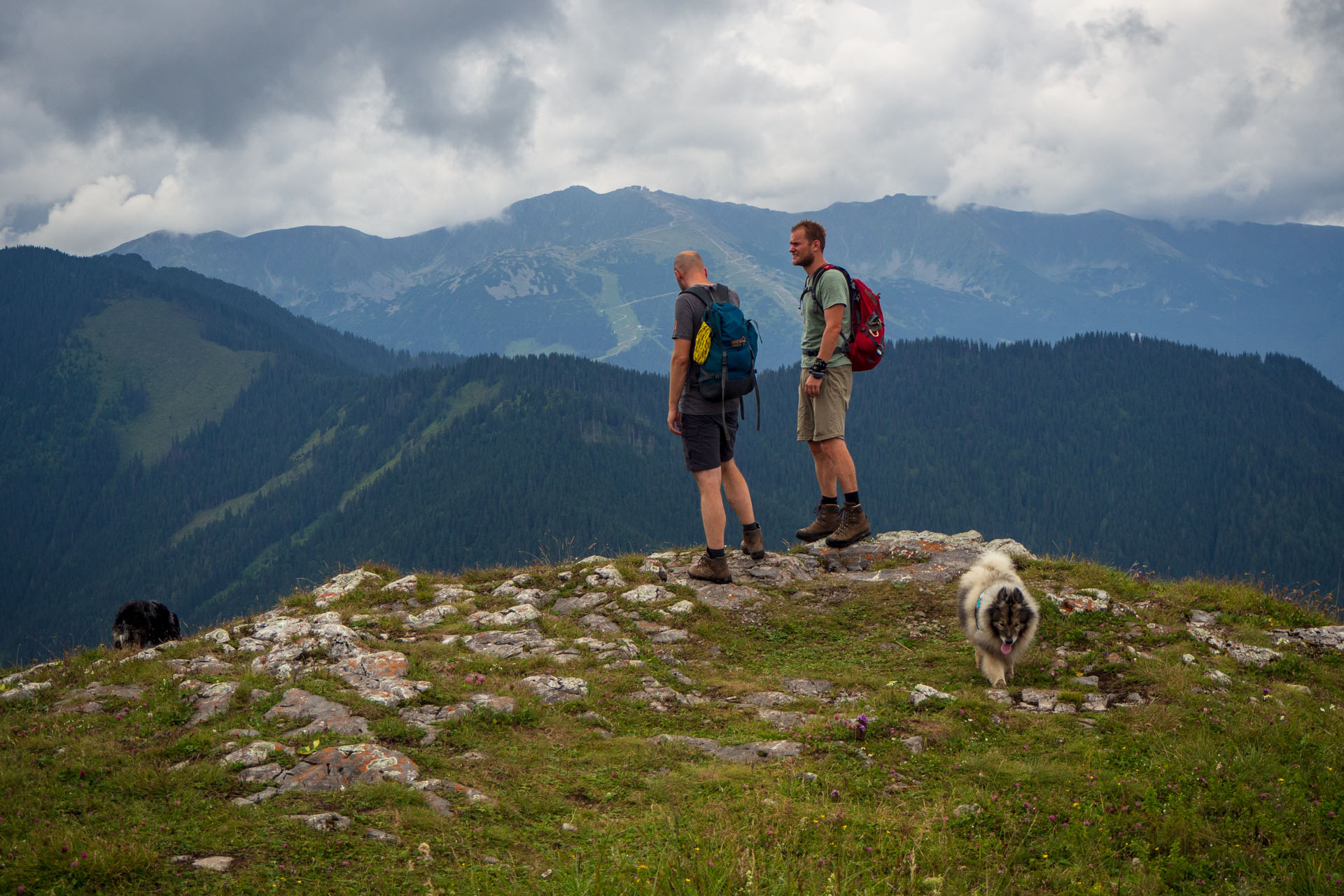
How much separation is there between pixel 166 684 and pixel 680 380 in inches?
267

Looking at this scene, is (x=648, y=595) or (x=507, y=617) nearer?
(x=507, y=617)

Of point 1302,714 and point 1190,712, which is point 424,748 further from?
point 1302,714

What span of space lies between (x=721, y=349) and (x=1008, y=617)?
4907 mm

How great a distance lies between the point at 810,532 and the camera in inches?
508

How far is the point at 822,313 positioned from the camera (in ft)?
37.8

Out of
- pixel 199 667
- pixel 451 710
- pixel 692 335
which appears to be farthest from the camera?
pixel 692 335

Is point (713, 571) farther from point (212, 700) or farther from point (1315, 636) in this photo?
point (1315, 636)

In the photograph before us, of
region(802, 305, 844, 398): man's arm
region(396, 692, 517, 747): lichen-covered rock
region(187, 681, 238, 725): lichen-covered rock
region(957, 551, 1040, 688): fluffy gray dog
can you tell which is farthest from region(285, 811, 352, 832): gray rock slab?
region(802, 305, 844, 398): man's arm

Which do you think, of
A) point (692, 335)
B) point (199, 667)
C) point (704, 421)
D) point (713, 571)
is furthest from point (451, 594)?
point (692, 335)

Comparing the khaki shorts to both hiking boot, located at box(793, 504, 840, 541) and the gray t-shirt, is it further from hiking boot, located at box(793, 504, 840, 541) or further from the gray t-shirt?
hiking boot, located at box(793, 504, 840, 541)

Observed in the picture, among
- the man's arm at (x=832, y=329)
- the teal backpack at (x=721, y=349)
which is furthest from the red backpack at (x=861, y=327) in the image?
the teal backpack at (x=721, y=349)

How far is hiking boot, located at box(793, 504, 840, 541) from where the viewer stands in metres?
12.9

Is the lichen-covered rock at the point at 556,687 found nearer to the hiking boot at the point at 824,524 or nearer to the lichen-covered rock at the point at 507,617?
the lichen-covered rock at the point at 507,617

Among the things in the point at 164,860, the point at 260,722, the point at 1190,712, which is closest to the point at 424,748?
the point at 260,722
